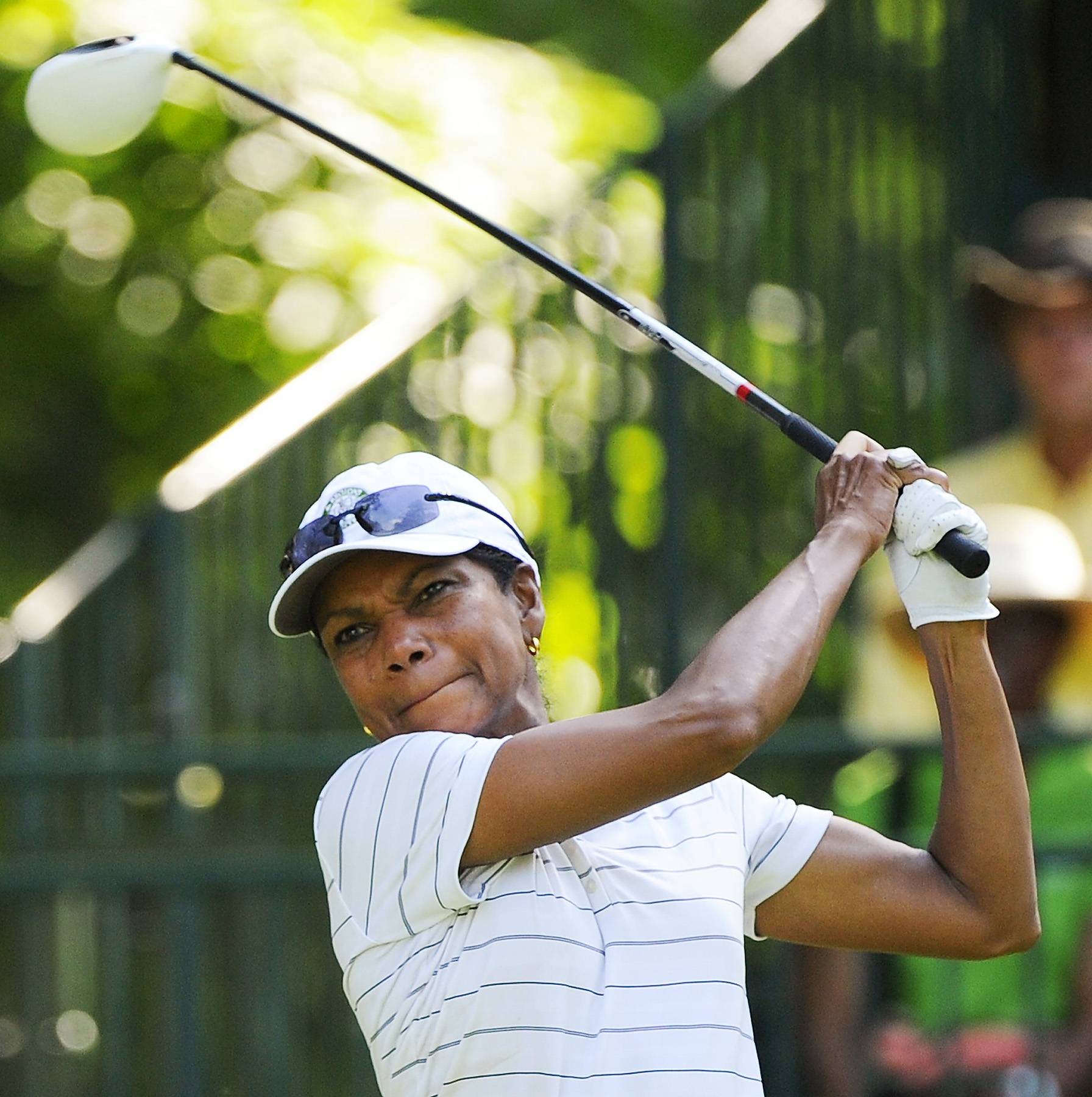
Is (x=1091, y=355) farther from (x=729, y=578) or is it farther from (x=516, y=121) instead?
(x=516, y=121)

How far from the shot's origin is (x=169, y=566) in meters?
5.69

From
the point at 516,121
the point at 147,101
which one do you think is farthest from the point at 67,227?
the point at 147,101

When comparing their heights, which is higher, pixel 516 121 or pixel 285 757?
pixel 516 121

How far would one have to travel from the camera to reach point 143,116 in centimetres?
334

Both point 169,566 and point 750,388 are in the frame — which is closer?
point 750,388

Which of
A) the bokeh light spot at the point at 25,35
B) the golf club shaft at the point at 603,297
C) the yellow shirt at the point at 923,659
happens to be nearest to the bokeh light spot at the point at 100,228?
the bokeh light spot at the point at 25,35

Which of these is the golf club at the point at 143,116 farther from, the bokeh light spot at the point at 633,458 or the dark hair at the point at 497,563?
the bokeh light spot at the point at 633,458

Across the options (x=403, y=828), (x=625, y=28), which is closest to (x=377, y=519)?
(x=403, y=828)

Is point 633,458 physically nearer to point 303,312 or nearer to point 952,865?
point 303,312

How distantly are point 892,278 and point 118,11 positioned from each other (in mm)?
3030

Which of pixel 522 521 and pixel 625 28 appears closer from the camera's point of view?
pixel 522 521

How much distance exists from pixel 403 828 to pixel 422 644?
269mm

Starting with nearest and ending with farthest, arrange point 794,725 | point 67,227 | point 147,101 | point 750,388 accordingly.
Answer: point 750,388, point 147,101, point 794,725, point 67,227

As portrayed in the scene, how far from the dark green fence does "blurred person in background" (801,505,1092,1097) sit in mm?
679
